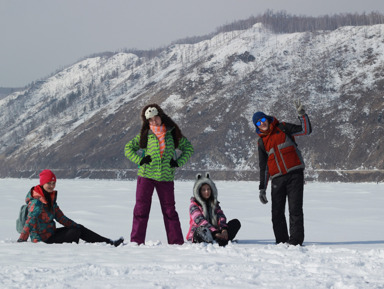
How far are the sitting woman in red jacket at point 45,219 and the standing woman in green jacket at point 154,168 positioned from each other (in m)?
0.67

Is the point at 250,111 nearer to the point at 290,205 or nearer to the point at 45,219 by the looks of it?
the point at 290,205

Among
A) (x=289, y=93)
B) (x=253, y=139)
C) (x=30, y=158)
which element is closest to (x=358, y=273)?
(x=253, y=139)

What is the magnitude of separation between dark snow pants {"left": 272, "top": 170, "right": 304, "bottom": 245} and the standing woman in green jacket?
1.60 meters

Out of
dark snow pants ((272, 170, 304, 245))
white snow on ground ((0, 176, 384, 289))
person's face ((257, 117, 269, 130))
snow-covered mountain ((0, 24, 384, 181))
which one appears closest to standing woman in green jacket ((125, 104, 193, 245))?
white snow on ground ((0, 176, 384, 289))

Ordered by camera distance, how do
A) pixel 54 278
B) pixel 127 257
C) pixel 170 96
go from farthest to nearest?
pixel 170 96 → pixel 127 257 → pixel 54 278

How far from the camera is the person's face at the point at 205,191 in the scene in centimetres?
792

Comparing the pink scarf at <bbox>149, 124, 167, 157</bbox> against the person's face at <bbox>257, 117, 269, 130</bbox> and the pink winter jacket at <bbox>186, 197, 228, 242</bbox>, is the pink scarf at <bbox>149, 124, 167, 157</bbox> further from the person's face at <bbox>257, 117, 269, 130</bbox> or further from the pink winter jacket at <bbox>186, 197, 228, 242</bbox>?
the person's face at <bbox>257, 117, 269, 130</bbox>

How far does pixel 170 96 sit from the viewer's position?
149125mm

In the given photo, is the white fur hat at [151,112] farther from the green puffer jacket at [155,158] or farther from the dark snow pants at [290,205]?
the dark snow pants at [290,205]

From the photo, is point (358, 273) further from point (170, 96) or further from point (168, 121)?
point (170, 96)

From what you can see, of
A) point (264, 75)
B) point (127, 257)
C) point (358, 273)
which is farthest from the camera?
point (264, 75)

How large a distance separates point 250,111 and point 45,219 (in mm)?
119072

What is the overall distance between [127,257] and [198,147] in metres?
112

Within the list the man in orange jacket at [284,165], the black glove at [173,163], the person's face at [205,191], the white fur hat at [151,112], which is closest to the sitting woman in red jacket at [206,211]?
the person's face at [205,191]
